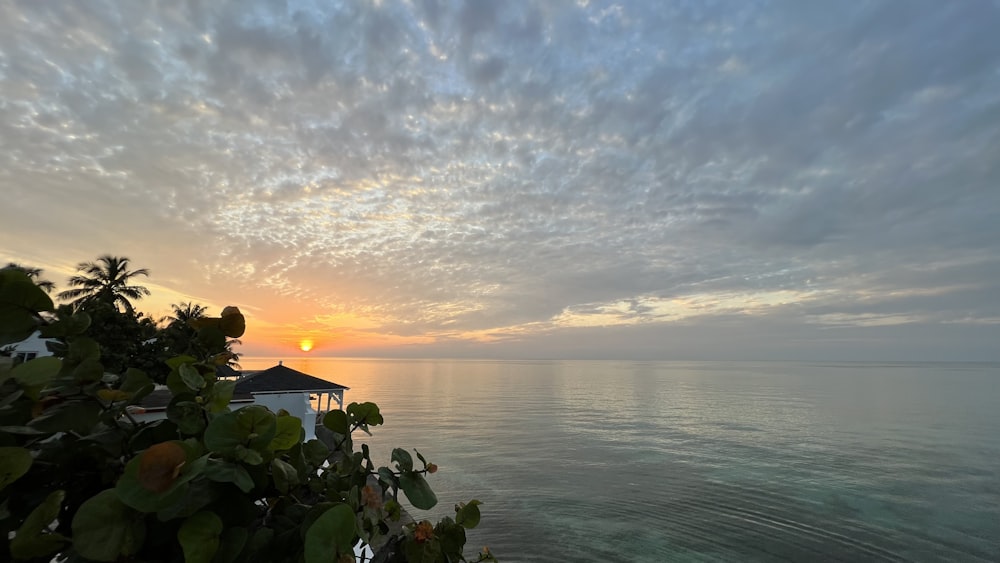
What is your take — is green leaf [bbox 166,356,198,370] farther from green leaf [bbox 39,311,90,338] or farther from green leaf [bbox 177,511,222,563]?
green leaf [bbox 177,511,222,563]

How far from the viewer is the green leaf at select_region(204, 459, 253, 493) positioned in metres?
0.82

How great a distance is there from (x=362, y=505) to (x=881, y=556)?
77.6ft

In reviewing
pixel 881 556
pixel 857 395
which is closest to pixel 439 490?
pixel 881 556

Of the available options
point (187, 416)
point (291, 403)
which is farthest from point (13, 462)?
point (291, 403)

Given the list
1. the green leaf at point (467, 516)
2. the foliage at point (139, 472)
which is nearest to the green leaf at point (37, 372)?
the foliage at point (139, 472)

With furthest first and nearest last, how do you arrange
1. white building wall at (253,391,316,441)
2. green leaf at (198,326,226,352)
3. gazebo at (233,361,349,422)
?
gazebo at (233,361,349,422) → white building wall at (253,391,316,441) → green leaf at (198,326,226,352)

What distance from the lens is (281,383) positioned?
70.4 ft

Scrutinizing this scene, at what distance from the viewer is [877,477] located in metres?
27.0

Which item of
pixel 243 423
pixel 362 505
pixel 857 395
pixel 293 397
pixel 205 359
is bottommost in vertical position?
pixel 857 395

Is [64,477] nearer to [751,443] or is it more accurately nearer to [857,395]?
[751,443]

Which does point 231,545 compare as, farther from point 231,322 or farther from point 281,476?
point 231,322

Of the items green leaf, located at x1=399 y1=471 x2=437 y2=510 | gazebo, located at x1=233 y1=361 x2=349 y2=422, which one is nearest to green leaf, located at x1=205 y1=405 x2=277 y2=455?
green leaf, located at x1=399 y1=471 x2=437 y2=510

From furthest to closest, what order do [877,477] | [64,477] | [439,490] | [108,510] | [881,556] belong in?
1. [877,477]
2. [439,490]
3. [881,556]
4. [64,477]
5. [108,510]

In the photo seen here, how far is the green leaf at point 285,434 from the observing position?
100cm
